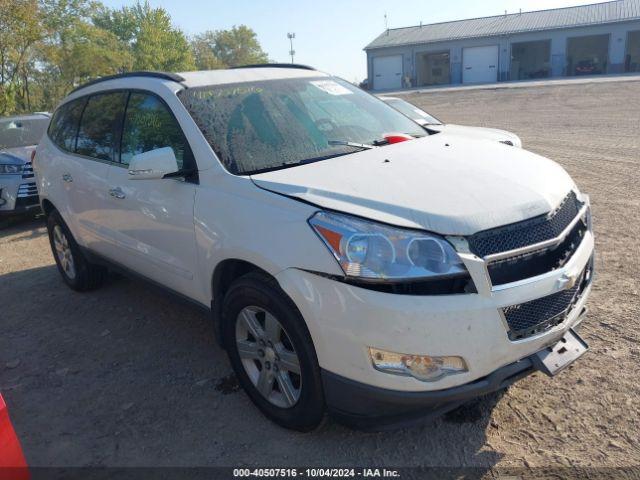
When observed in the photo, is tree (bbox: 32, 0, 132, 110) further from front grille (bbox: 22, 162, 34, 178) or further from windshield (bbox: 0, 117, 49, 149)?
front grille (bbox: 22, 162, 34, 178)

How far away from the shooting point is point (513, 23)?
1892 inches

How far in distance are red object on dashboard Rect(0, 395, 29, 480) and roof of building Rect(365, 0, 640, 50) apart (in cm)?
5014

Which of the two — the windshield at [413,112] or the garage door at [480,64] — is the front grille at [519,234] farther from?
the garage door at [480,64]

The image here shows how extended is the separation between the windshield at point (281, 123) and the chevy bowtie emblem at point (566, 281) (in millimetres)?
1459

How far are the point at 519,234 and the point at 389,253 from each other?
2.04 ft

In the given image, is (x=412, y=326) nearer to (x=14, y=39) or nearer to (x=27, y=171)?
(x=27, y=171)

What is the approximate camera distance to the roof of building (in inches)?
1742

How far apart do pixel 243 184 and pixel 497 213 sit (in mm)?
1319

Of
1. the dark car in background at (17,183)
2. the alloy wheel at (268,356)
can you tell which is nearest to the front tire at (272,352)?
the alloy wheel at (268,356)

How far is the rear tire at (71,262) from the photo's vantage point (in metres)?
5.11

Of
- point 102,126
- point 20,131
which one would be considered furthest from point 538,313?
point 20,131

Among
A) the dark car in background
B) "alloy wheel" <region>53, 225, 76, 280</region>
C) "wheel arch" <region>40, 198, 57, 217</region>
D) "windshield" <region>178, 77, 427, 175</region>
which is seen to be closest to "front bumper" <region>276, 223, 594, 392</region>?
"windshield" <region>178, 77, 427, 175</region>

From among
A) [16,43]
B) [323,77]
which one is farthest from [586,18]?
[323,77]

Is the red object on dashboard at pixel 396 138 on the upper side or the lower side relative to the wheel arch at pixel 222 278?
upper
